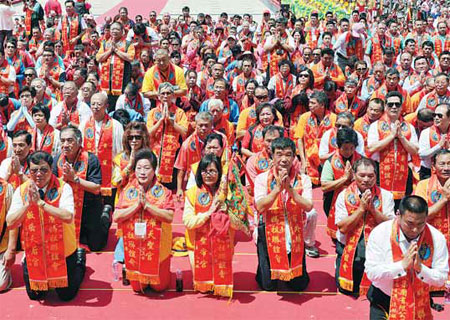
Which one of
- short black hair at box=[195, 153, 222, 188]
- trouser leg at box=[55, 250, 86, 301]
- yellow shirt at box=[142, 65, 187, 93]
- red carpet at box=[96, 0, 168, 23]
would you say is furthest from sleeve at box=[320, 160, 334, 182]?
red carpet at box=[96, 0, 168, 23]

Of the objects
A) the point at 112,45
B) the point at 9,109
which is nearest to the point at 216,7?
the point at 112,45

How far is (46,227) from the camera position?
518cm

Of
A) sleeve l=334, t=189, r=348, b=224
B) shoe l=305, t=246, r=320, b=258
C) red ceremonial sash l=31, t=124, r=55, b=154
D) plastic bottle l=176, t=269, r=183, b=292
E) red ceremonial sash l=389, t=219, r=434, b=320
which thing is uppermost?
red ceremonial sash l=31, t=124, r=55, b=154

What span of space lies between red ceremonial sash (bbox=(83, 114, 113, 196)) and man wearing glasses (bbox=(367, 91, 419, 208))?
9.64ft

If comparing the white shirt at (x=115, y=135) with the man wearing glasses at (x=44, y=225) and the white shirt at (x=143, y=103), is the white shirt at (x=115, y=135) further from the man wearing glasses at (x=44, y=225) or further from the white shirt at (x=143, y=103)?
the man wearing glasses at (x=44, y=225)

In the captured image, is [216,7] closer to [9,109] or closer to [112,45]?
[112,45]

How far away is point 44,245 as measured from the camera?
518 centimetres

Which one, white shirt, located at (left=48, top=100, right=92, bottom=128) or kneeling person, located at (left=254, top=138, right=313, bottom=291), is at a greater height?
white shirt, located at (left=48, top=100, right=92, bottom=128)

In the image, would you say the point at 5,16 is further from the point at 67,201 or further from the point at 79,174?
the point at 67,201

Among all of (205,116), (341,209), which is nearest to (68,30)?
(205,116)

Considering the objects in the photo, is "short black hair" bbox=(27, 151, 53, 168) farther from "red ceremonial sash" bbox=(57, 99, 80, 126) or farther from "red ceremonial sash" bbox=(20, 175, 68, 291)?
"red ceremonial sash" bbox=(57, 99, 80, 126)

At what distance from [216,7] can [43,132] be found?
17.8m

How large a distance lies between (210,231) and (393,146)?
2558mm

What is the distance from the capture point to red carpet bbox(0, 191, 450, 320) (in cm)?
518
